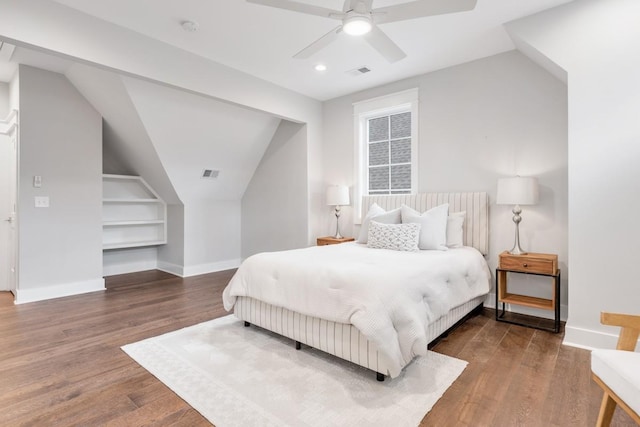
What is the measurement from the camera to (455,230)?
141 inches

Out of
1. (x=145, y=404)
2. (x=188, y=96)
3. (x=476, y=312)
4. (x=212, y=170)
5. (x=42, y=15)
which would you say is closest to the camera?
(x=145, y=404)

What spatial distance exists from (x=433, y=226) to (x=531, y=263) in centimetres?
92

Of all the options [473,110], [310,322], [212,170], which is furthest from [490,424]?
[212,170]

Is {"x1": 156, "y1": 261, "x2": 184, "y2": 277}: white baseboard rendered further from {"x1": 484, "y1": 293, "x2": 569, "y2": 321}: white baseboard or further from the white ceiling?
{"x1": 484, "y1": 293, "x2": 569, "y2": 321}: white baseboard

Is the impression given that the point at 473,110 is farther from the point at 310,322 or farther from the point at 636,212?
the point at 310,322

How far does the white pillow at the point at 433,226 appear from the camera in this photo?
3375 mm

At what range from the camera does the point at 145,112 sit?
3957mm

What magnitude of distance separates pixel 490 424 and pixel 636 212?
1.96 metres

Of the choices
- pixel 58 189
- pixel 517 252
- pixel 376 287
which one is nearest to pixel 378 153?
pixel 517 252

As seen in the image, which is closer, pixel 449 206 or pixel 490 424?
pixel 490 424

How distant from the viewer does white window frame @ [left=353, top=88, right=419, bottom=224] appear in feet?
13.8

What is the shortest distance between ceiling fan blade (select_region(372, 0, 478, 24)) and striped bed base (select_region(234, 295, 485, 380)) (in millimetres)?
2024

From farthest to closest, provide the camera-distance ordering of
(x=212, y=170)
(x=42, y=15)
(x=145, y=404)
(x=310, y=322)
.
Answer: (x=212, y=170)
(x=42, y=15)
(x=310, y=322)
(x=145, y=404)

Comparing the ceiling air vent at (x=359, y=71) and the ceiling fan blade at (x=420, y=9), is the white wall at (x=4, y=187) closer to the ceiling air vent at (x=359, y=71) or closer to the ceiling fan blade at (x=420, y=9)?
the ceiling air vent at (x=359, y=71)
